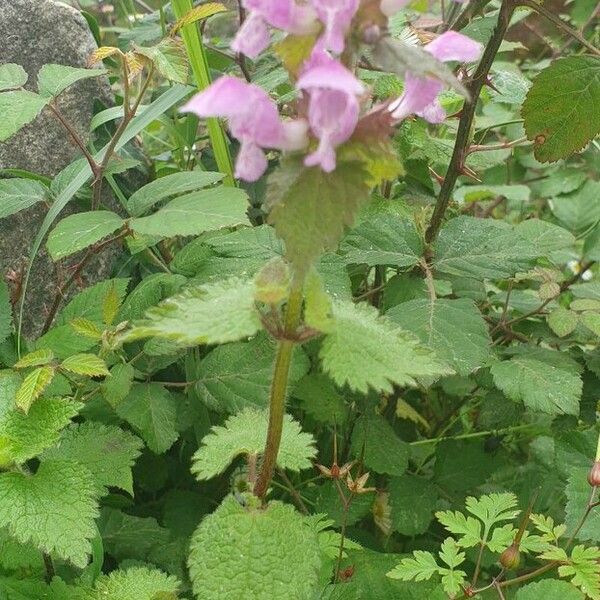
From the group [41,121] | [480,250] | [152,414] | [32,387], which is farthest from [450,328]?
[41,121]

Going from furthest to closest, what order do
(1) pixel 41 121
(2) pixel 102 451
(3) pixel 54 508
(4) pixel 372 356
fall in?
(1) pixel 41 121
(2) pixel 102 451
(3) pixel 54 508
(4) pixel 372 356

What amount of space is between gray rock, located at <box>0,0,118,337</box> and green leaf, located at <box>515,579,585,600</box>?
0.88m

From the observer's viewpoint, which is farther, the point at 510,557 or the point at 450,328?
the point at 450,328

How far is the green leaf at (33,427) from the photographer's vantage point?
82 centimetres

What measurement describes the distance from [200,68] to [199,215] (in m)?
0.37

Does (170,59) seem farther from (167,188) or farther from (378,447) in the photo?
(378,447)

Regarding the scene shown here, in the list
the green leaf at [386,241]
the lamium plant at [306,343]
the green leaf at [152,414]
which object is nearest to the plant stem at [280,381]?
the lamium plant at [306,343]

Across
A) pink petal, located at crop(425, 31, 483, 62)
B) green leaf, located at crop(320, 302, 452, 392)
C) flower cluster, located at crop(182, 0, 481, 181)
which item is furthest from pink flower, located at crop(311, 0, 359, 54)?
green leaf, located at crop(320, 302, 452, 392)

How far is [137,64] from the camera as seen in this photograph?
1041 mm

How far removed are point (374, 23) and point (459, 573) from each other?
59cm

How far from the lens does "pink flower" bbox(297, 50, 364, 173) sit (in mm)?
520

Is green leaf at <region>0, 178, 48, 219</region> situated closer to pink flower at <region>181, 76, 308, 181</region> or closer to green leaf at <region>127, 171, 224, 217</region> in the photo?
green leaf at <region>127, 171, 224, 217</region>

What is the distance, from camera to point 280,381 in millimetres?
689

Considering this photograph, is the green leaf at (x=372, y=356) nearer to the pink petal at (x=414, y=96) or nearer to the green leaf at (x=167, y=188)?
the pink petal at (x=414, y=96)
